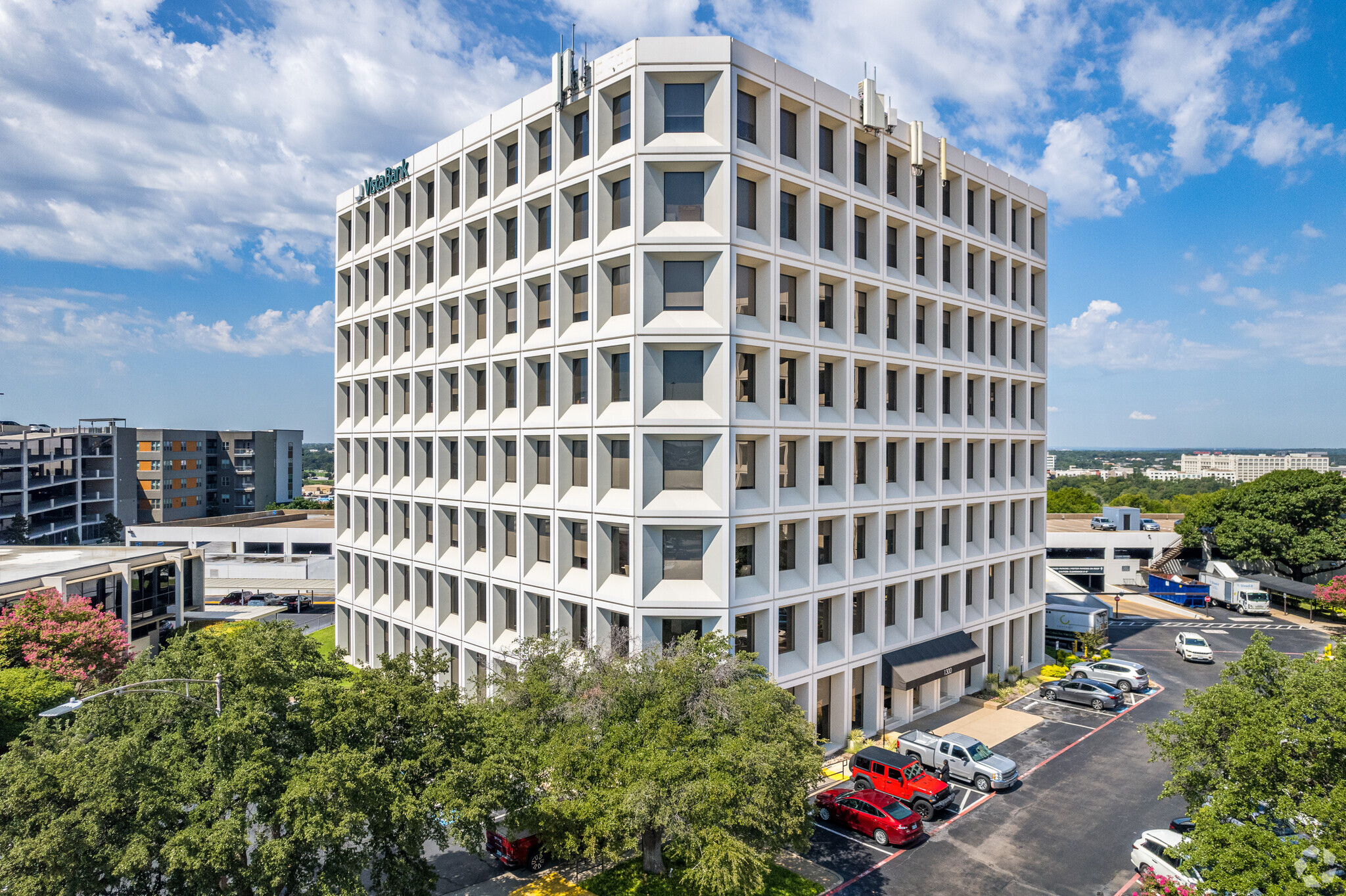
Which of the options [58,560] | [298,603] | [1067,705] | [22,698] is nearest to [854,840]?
[1067,705]

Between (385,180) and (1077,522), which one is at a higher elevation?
(385,180)

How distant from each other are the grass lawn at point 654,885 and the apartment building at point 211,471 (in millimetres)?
117596

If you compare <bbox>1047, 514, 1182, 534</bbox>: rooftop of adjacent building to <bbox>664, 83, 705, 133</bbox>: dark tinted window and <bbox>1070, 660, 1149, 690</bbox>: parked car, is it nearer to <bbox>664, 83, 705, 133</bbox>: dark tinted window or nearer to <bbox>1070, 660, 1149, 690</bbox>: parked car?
<bbox>1070, 660, 1149, 690</bbox>: parked car

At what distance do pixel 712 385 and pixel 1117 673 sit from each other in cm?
3248

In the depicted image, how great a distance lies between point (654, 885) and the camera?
21.9m

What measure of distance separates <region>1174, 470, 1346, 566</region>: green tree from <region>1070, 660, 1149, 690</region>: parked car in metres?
37.6

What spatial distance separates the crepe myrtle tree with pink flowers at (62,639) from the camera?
104ft

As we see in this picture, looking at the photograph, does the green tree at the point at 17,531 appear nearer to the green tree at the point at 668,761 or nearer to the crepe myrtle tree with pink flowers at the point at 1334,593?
the green tree at the point at 668,761

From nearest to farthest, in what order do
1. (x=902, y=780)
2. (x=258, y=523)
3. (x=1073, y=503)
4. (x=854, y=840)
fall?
1. (x=854, y=840)
2. (x=902, y=780)
3. (x=258, y=523)
4. (x=1073, y=503)

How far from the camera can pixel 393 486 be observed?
4428cm

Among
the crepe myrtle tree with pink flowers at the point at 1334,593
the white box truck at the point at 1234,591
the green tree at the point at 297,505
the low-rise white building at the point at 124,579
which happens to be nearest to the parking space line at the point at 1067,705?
the crepe myrtle tree with pink flowers at the point at 1334,593

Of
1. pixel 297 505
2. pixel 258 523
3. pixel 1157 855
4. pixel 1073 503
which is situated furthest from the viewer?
pixel 297 505

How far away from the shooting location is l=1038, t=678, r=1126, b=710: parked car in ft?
128

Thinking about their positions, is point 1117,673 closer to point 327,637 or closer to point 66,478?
point 327,637
